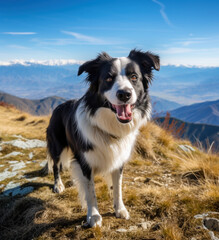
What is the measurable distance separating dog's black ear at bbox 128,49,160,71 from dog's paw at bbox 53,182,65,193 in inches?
111

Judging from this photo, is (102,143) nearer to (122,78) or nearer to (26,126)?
(122,78)

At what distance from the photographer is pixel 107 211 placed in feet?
10.4

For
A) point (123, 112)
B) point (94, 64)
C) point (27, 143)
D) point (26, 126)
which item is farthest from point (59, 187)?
A: point (26, 126)

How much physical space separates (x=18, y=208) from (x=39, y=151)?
2.87 m

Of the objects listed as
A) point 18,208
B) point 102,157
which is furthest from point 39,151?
point 102,157

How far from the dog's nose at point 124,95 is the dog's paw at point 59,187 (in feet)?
8.24

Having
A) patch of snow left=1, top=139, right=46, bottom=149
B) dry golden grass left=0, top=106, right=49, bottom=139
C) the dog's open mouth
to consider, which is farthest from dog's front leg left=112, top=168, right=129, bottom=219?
dry golden grass left=0, top=106, right=49, bottom=139

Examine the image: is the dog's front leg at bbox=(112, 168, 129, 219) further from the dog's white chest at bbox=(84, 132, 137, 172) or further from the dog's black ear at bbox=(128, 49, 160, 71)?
the dog's black ear at bbox=(128, 49, 160, 71)

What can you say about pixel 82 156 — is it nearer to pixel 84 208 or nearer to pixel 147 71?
pixel 84 208

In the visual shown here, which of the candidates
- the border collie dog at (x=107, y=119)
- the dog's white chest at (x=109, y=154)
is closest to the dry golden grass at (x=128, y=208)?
the border collie dog at (x=107, y=119)

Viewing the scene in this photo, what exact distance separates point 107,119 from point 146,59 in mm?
1068

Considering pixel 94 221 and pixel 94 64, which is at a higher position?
pixel 94 64

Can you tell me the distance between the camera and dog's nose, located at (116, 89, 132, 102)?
224 centimetres

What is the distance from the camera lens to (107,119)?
2.62 m
